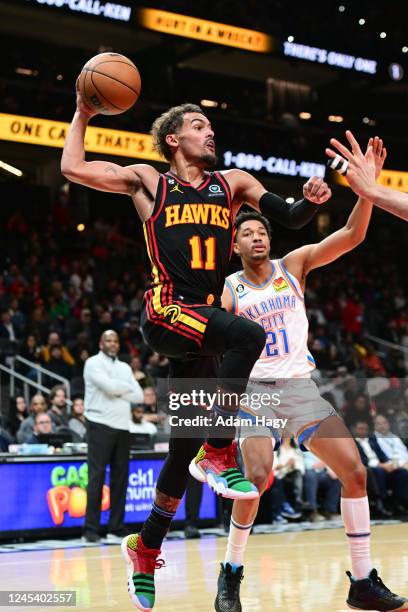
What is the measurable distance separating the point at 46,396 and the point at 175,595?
826 cm

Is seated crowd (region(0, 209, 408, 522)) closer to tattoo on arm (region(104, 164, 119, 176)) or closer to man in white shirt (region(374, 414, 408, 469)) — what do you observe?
man in white shirt (region(374, 414, 408, 469))

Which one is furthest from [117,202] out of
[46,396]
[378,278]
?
[46,396]

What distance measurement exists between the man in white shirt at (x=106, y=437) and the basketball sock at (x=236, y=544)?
4.59m

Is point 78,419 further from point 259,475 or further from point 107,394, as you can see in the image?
point 259,475

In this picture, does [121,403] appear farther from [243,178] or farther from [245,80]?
[245,80]

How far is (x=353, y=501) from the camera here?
5.61 meters

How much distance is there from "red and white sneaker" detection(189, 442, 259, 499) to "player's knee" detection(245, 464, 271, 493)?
0.81 m

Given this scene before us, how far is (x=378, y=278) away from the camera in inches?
1028

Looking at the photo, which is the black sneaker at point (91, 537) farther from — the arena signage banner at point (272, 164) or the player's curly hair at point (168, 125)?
the arena signage banner at point (272, 164)

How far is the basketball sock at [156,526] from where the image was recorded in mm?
5295

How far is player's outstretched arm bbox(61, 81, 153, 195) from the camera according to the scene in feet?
16.4

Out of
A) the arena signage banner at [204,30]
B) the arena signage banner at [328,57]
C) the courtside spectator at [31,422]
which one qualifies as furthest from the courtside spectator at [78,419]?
the arena signage banner at [328,57]

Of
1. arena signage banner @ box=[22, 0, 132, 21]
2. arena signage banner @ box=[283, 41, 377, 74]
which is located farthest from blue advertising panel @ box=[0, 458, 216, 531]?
arena signage banner @ box=[283, 41, 377, 74]

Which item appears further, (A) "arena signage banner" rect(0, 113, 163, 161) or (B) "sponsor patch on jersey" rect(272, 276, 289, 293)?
(A) "arena signage banner" rect(0, 113, 163, 161)
